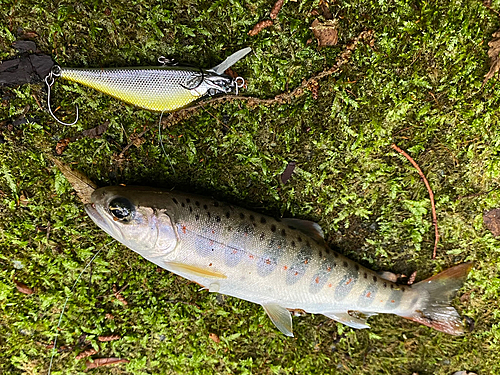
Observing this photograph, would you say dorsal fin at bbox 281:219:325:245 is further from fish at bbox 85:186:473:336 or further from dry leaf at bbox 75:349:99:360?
dry leaf at bbox 75:349:99:360

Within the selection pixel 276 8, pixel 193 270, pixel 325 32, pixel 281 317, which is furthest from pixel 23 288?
pixel 325 32

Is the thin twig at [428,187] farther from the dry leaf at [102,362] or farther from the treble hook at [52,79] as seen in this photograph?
the dry leaf at [102,362]

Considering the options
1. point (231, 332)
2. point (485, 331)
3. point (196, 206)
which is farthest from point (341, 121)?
point (485, 331)

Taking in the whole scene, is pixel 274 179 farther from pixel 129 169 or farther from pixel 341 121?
pixel 129 169

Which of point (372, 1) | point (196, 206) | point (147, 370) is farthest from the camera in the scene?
point (147, 370)

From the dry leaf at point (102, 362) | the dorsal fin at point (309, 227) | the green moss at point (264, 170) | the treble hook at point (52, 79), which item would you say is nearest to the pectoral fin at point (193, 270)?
the green moss at point (264, 170)
